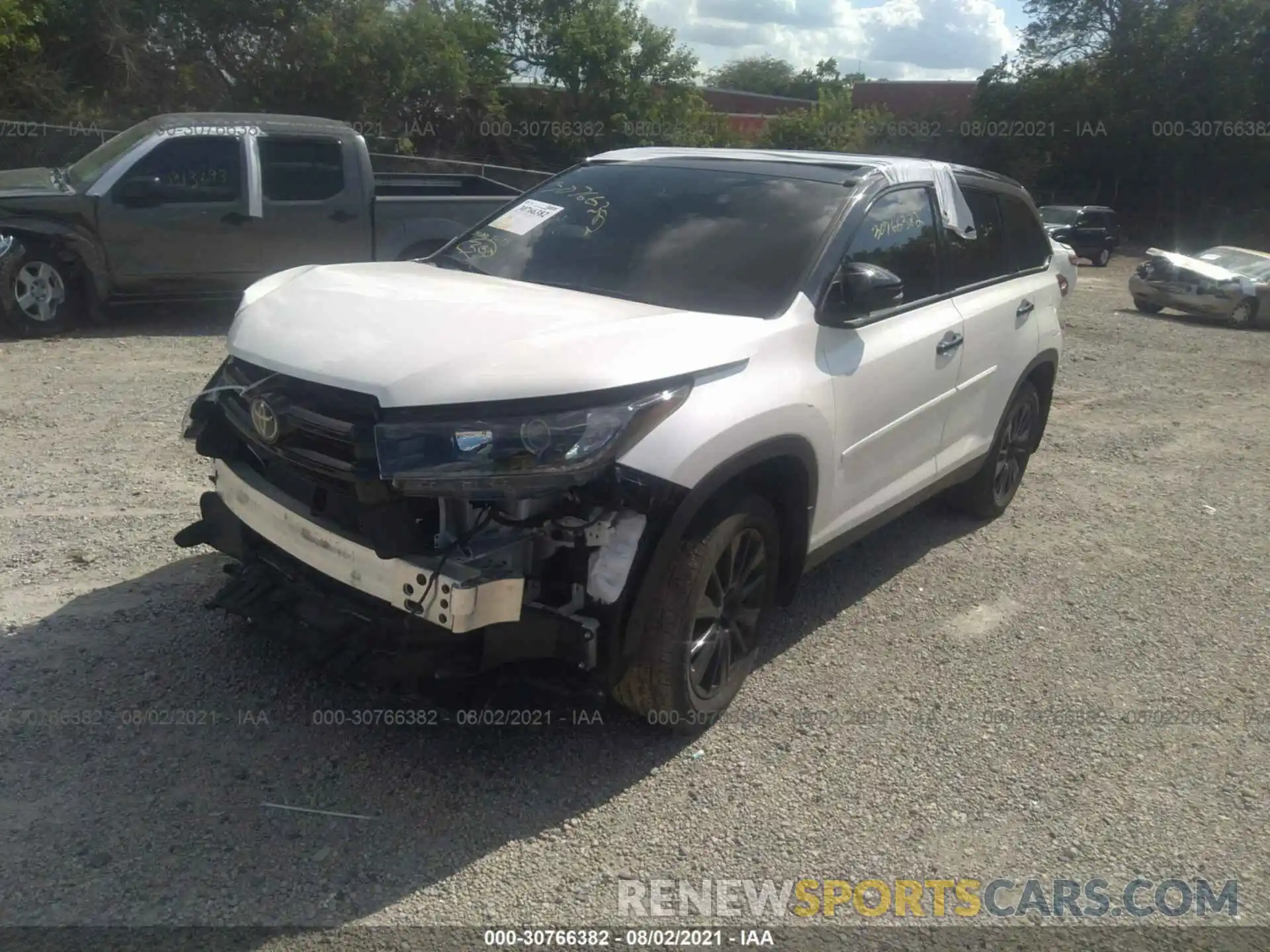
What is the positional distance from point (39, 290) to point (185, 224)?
1.27m

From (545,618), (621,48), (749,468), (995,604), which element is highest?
(621,48)

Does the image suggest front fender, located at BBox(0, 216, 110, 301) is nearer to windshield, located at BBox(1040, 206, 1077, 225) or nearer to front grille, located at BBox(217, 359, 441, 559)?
front grille, located at BBox(217, 359, 441, 559)

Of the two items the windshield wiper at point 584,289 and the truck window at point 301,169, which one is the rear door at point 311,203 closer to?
the truck window at point 301,169

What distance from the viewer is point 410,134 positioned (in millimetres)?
25859

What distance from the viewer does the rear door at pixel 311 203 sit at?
32.4 feet

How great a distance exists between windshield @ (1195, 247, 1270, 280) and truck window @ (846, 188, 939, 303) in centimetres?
1504

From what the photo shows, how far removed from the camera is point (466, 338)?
3.27 metres

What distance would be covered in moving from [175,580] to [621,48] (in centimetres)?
2972

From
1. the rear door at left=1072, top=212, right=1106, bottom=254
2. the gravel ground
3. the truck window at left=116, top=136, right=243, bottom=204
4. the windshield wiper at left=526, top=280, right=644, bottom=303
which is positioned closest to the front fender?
the truck window at left=116, top=136, right=243, bottom=204

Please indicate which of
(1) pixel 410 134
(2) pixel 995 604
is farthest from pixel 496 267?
(1) pixel 410 134

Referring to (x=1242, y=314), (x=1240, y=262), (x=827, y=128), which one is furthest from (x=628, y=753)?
(x=827, y=128)

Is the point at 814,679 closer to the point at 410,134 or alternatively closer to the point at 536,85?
the point at 410,134

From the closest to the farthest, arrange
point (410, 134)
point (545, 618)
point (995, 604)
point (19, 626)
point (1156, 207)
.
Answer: point (545, 618), point (19, 626), point (995, 604), point (410, 134), point (1156, 207)

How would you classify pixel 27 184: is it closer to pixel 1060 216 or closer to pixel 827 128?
pixel 1060 216
